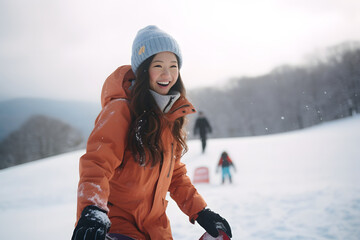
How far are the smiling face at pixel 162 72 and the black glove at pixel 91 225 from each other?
911 millimetres

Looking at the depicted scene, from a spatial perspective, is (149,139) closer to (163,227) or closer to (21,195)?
(163,227)

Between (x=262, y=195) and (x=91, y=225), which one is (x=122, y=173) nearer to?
(x=91, y=225)

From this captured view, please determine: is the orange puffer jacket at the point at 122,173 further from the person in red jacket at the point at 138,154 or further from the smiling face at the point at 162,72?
the smiling face at the point at 162,72

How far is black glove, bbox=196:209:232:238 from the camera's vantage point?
1614 millimetres

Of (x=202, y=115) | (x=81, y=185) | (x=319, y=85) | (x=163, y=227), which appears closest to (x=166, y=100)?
(x=81, y=185)

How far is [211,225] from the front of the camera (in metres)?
1.62

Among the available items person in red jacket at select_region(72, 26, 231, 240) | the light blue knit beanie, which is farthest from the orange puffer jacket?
the light blue knit beanie

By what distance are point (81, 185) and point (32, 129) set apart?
37974 mm

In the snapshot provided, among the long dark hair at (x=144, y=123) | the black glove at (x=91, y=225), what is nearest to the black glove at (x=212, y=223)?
the long dark hair at (x=144, y=123)

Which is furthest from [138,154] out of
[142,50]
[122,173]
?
[142,50]

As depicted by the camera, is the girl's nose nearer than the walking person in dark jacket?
Yes

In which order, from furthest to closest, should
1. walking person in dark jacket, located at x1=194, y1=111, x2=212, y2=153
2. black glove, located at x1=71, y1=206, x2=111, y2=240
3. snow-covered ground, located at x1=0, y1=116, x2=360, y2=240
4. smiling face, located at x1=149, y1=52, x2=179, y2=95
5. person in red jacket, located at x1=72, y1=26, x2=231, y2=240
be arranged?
walking person in dark jacket, located at x1=194, y1=111, x2=212, y2=153
snow-covered ground, located at x1=0, y1=116, x2=360, y2=240
smiling face, located at x1=149, y1=52, x2=179, y2=95
person in red jacket, located at x1=72, y1=26, x2=231, y2=240
black glove, located at x1=71, y1=206, x2=111, y2=240

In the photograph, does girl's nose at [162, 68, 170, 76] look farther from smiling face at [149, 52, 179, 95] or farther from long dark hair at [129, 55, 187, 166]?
long dark hair at [129, 55, 187, 166]

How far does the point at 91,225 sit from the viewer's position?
0.92 m
